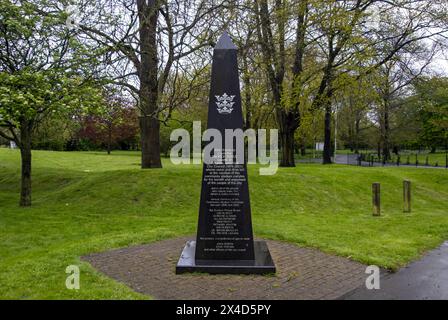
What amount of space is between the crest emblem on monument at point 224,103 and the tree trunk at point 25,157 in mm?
7923

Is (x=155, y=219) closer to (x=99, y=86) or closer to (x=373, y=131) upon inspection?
(x=99, y=86)

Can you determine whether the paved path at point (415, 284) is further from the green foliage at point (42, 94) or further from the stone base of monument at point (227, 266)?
the green foliage at point (42, 94)

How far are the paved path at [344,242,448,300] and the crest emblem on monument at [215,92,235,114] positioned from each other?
3328 millimetres

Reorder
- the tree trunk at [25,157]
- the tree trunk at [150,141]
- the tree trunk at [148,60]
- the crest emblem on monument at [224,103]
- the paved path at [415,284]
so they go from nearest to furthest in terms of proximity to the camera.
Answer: the paved path at [415,284], the crest emblem on monument at [224,103], the tree trunk at [25,157], the tree trunk at [148,60], the tree trunk at [150,141]

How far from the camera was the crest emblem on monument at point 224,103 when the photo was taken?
21.4 feet

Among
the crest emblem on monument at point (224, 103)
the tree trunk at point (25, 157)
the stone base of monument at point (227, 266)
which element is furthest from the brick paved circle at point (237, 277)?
the tree trunk at point (25, 157)

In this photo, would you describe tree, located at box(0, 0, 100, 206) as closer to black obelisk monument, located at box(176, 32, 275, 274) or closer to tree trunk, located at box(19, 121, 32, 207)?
tree trunk, located at box(19, 121, 32, 207)

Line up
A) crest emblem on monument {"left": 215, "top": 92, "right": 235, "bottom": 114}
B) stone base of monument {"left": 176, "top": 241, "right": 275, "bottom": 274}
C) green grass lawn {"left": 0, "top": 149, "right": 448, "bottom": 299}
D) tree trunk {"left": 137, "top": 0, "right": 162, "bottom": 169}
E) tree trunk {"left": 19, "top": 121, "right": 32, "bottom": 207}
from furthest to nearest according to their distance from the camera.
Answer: tree trunk {"left": 137, "top": 0, "right": 162, "bottom": 169}, tree trunk {"left": 19, "top": 121, "right": 32, "bottom": 207}, crest emblem on monument {"left": 215, "top": 92, "right": 235, "bottom": 114}, green grass lawn {"left": 0, "top": 149, "right": 448, "bottom": 299}, stone base of monument {"left": 176, "top": 241, "right": 275, "bottom": 274}

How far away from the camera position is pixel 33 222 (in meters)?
10.7

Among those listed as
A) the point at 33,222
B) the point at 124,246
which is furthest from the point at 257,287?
the point at 33,222

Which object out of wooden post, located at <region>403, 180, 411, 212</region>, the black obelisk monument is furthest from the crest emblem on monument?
wooden post, located at <region>403, 180, 411, 212</region>

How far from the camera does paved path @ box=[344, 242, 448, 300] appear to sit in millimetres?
5094

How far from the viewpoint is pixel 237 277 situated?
230 inches

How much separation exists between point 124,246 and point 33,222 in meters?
4.47
